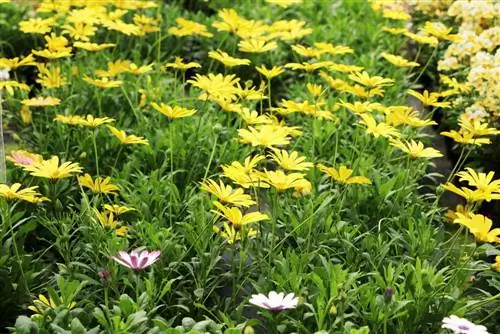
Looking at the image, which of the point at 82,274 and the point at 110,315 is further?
the point at 82,274

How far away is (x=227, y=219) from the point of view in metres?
2.79

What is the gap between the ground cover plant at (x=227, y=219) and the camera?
228 cm

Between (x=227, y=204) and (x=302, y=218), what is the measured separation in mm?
354

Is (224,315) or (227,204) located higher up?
(227,204)

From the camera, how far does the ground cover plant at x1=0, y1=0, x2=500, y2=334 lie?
228 cm

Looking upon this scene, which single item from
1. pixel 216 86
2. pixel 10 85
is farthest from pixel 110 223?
pixel 10 85

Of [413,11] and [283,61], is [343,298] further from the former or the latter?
[413,11]

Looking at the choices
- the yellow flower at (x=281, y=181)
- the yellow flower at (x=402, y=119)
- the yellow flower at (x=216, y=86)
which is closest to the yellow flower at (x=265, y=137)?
the yellow flower at (x=281, y=181)

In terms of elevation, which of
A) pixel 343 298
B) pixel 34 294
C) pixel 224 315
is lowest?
pixel 34 294

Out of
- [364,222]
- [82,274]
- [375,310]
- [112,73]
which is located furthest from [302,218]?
[112,73]

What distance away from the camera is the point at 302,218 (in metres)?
2.71

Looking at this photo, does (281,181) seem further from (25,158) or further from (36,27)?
(36,27)

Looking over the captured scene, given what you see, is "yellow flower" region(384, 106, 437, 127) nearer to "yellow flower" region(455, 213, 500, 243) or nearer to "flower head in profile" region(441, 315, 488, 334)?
"yellow flower" region(455, 213, 500, 243)

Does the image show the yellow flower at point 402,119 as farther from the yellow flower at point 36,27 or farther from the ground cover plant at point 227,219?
the yellow flower at point 36,27
